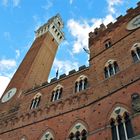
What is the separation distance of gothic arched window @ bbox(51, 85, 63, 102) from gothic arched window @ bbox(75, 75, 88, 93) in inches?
48.9

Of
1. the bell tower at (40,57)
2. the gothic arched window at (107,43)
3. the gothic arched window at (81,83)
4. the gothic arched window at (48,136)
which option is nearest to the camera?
the gothic arched window at (48,136)

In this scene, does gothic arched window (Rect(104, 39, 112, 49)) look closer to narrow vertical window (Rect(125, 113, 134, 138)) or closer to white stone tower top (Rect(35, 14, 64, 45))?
narrow vertical window (Rect(125, 113, 134, 138))

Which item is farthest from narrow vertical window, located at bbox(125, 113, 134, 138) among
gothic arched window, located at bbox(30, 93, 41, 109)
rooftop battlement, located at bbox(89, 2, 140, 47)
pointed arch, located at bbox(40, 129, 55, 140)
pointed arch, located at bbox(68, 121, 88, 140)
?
rooftop battlement, located at bbox(89, 2, 140, 47)

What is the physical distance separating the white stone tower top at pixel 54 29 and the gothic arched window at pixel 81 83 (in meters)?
16.8

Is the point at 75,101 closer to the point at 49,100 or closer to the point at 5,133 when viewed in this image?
the point at 49,100

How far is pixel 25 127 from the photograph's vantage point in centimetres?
1516

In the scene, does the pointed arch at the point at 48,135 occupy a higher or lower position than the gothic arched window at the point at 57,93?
lower

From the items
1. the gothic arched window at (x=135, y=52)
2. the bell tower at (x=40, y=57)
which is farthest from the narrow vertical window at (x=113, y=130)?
the bell tower at (x=40, y=57)

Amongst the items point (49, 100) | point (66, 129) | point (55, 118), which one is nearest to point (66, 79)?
point (49, 100)

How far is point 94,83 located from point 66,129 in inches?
126

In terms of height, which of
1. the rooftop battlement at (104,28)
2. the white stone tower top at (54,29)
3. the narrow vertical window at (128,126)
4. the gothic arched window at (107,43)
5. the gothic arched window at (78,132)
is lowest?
the narrow vertical window at (128,126)

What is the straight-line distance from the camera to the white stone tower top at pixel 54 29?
31.8 metres

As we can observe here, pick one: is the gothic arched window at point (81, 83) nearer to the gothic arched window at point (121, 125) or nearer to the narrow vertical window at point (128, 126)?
the gothic arched window at point (121, 125)

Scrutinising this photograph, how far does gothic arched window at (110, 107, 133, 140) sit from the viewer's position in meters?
10.2
